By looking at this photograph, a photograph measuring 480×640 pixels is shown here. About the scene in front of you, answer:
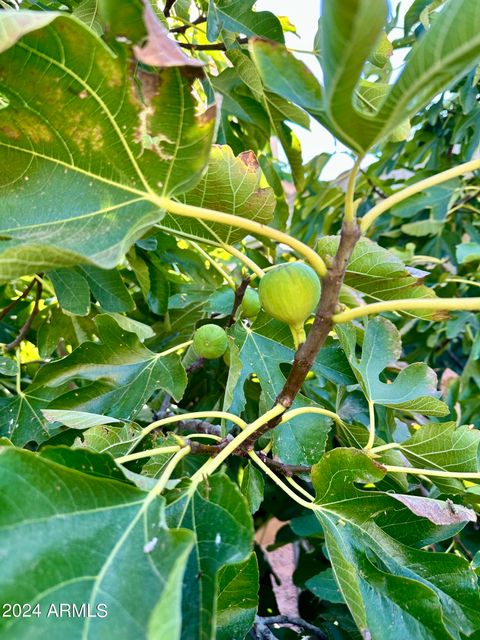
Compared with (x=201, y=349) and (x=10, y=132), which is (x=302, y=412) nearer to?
(x=201, y=349)

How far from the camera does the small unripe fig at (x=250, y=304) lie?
0.99 metres

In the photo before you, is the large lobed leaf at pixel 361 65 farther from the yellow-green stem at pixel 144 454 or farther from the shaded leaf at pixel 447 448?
the shaded leaf at pixel 447 448

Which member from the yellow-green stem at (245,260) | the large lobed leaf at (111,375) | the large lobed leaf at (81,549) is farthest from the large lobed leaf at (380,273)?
the large lobed leaf at (81,549)

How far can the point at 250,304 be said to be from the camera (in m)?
0.99

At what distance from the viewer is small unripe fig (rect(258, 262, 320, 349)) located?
0.56 metres

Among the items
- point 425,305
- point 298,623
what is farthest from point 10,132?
point 298,623

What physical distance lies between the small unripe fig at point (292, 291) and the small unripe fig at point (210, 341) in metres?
0.32

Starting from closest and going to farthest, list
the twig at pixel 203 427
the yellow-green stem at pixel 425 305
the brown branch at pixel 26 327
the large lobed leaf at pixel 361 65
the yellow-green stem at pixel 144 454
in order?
the large lobed leaf at pixel 361 65 < the yellow-green stem at pixel 425 305 < the yellow-green stem at pixel 144 454 < the twig at pixel 203 427 < the brown branch at pixel 26 327

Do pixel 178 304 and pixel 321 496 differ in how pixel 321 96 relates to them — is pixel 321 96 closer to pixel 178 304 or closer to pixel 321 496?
pixel 321 496

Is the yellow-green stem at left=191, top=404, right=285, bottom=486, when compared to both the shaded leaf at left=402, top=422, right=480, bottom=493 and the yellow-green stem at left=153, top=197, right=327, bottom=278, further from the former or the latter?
the shaded leaf at left=402, top=422, right=480, bottom=493

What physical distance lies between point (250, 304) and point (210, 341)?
129 millimetres

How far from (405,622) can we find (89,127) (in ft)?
2.09

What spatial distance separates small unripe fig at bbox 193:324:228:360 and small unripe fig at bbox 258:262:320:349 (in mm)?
324

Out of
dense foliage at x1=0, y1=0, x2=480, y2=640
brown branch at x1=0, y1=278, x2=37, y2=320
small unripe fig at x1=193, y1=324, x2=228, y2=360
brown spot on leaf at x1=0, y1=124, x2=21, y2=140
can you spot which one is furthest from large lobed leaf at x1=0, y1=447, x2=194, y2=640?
brown branch at x1=0, y1=278, x2=37, y2=320
